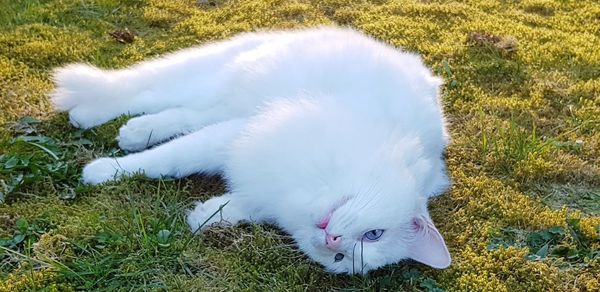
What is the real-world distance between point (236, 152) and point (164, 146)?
1.08 ft

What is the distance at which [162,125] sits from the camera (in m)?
2.82

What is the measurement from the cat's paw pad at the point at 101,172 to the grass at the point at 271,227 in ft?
0.14

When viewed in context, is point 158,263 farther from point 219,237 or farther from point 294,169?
point 294,169

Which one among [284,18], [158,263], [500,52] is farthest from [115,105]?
[500,52]

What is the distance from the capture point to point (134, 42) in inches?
153

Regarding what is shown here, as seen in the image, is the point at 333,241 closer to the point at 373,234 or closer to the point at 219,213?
the point at 373,234

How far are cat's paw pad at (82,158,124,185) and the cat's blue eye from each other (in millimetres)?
1005

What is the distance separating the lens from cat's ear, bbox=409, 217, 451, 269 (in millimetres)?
2184

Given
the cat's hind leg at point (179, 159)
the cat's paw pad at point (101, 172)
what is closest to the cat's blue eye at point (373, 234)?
the cat's hind leg at point (179, 159)

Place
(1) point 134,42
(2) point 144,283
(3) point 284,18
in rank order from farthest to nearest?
(3) point 284,18 → (1) point 134,42 → (2) point 144,283

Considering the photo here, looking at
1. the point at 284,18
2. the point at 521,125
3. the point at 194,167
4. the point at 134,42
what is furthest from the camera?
the point at 284,18

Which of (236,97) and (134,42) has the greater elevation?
(236,97)

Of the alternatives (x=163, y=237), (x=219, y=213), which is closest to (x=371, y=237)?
(x=219, y=213)

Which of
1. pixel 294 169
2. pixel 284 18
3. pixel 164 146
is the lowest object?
pixel 284 18
